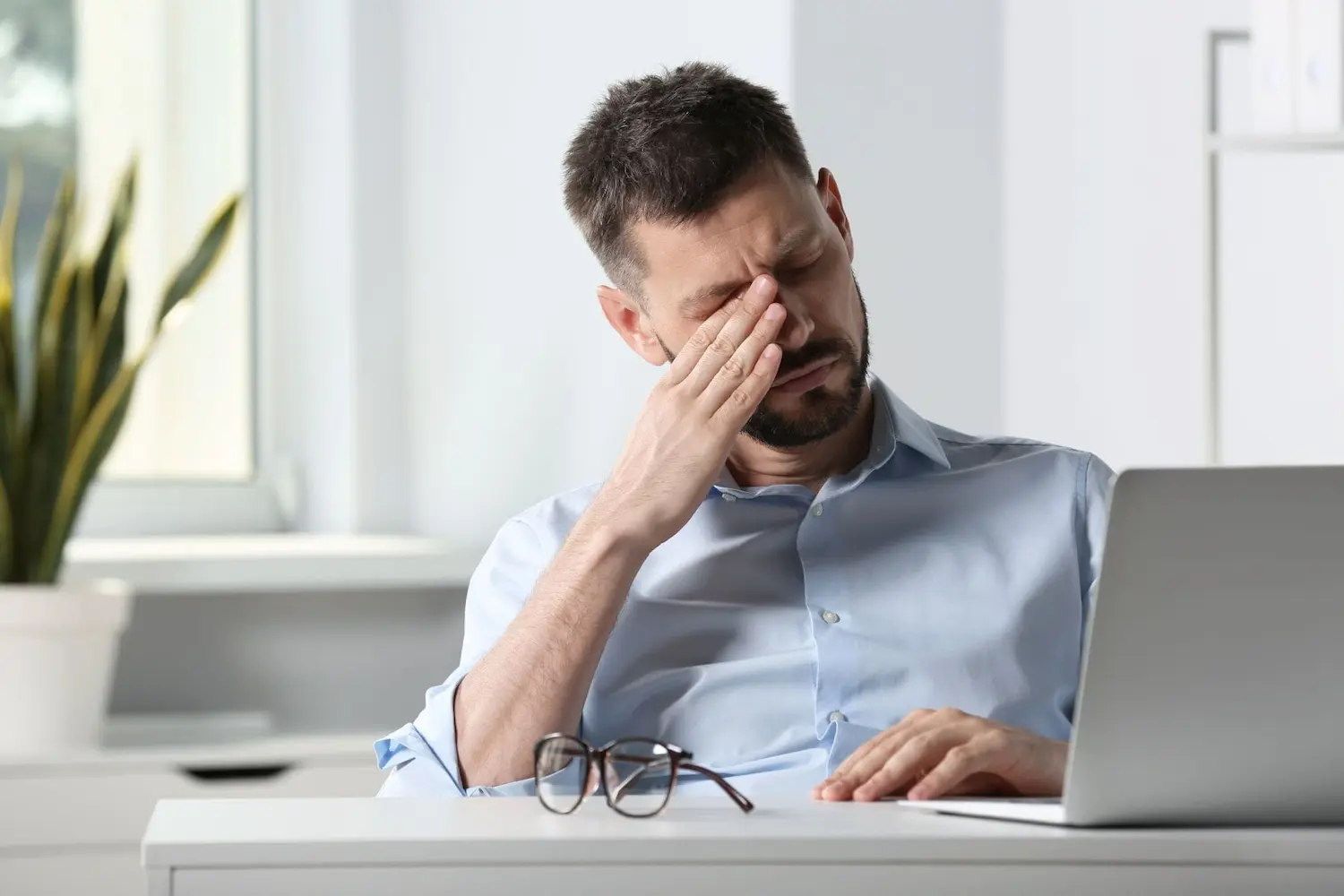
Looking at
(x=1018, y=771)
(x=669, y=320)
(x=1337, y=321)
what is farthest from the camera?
(x=1337, y=321)

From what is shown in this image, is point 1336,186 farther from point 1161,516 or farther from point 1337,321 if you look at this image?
point 1161,516

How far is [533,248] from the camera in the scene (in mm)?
2615

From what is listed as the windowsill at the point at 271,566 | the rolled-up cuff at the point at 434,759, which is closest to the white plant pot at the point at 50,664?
the windowsill at the point at 271,566

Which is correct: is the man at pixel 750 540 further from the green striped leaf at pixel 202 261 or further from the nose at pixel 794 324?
the green striped leaf at pixel 202 261

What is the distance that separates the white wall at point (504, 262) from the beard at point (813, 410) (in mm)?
1032

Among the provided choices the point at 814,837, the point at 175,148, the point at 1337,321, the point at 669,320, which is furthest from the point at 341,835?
the point at 175,148

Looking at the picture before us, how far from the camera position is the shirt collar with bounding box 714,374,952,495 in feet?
4.70

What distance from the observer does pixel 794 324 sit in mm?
1368

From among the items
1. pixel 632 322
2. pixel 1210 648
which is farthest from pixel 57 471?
pixel 1210 648

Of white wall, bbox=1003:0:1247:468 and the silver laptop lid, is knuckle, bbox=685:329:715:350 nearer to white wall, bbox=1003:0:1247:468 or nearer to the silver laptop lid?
the silver laptop lid

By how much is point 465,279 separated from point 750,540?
1.40 m

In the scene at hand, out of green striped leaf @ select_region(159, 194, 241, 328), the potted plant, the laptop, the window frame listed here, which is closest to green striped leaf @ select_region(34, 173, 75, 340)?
the potted plant

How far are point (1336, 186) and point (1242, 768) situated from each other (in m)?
1.40

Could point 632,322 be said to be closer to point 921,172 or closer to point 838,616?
point 838,616
